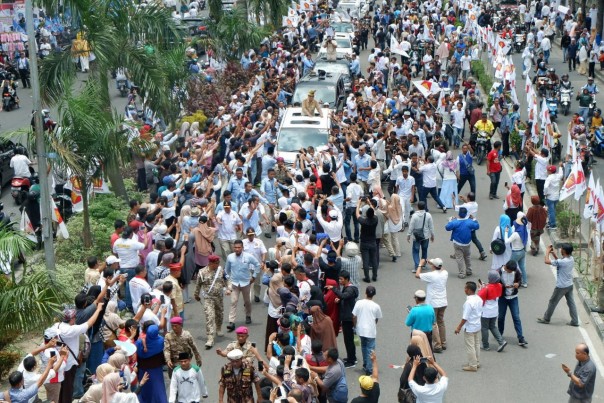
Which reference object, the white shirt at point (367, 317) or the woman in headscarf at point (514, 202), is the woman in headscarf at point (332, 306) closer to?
the white shirt at point (367, 317)

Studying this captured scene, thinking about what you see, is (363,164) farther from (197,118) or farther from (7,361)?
(7,361)

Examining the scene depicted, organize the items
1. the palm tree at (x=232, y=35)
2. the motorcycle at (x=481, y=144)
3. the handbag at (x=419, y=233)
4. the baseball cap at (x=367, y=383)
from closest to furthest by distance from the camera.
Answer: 1. the baseball cap at (x=367, y=383)
2. the handbag at (x=419, y=233)
3. the motorcycle at (x=481, y=144)
4. the palm tree at (x=232, y=35)

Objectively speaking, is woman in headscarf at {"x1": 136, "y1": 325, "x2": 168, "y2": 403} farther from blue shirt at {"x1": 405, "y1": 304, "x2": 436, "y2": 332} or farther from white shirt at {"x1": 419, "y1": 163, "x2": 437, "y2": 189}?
white shirt at {"x1": 419, "y1": 163, "x2": 437, "y2": 189}

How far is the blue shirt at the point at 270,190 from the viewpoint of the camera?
20648mm

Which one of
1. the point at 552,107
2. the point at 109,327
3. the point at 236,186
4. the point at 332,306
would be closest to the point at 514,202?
the point at 236,186

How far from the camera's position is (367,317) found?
14922 millimetres

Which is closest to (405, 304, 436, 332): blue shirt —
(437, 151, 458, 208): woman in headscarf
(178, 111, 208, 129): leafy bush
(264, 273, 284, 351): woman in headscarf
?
(264, 273, 284, 351): woman in headscarf

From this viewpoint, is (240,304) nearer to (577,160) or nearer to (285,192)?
(285,192)

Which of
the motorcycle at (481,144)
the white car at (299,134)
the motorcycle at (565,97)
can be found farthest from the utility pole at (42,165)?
the motorcycle at (565,97)

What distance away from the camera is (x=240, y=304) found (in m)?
18.3

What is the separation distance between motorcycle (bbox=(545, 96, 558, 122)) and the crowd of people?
9.89 ft

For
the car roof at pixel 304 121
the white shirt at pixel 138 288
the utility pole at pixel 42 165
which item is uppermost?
the utility pole at pixel 42 165

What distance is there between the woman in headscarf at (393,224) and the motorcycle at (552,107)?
13.1 m

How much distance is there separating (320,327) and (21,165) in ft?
45.2
